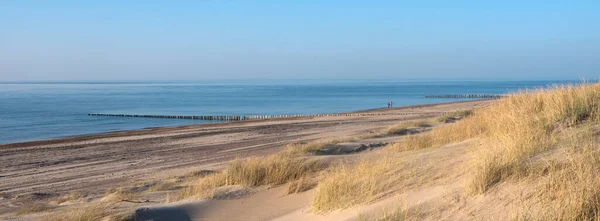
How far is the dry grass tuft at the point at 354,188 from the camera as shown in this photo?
7246 millimetres

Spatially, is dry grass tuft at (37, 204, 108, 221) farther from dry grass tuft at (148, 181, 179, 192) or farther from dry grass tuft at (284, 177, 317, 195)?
dry grass tuft at (148, 181, 179, 192)

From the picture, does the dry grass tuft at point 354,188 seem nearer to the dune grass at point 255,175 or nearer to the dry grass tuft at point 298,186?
the dry grass tuft at point 298,186

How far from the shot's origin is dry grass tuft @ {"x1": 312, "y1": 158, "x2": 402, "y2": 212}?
285 inches

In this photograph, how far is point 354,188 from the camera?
7586mm

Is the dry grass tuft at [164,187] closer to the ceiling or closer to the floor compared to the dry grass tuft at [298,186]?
closer to the floor

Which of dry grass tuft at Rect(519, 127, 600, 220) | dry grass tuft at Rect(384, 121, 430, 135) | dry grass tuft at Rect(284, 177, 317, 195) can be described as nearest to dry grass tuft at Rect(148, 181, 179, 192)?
dry grass tuft at Rect(284, 177, 317, 195)

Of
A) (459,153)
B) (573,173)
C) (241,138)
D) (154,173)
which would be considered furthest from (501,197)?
(241,138)

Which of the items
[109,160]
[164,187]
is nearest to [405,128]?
[109,160]

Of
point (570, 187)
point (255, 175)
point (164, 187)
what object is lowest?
point (164, 187)

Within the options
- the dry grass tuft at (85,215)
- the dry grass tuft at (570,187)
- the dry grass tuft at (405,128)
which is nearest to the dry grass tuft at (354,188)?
the dry grass tuft at (570,187)

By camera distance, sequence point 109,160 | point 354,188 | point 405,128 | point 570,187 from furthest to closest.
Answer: point 405,128
point 109,160
point 354,188
point 570,187

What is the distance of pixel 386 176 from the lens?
26.5 ft

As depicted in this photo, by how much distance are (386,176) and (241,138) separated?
863 inches

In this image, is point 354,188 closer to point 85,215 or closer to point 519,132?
point 519,132
